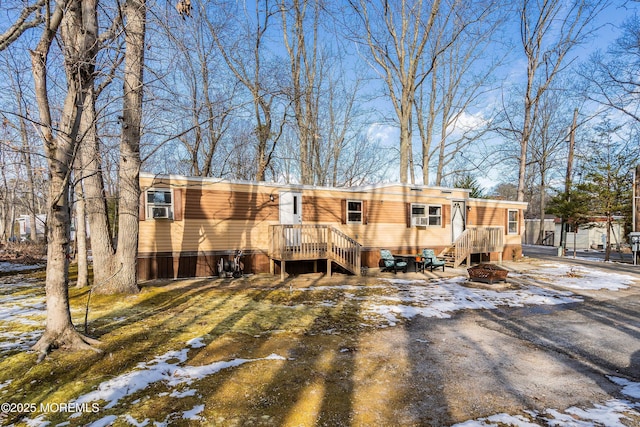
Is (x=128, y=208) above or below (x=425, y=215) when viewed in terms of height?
below

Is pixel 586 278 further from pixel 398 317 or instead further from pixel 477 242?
pixel 398 317

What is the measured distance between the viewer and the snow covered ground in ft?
10.0

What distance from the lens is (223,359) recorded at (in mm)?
4176

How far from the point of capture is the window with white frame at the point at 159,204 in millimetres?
9812

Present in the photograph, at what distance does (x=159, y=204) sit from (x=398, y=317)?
7.46 meters

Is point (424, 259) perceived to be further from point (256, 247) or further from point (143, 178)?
point (143, 178)

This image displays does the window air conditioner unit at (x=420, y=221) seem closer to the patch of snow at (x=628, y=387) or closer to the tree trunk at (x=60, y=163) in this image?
the patch of snow at (x=628, y=387)

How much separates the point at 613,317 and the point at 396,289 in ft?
14.7

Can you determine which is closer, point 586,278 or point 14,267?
point 586,278

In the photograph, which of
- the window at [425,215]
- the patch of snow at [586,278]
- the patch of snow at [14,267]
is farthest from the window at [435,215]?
the patch of snow at [14,267]

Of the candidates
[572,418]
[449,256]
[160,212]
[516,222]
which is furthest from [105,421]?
[516,222]

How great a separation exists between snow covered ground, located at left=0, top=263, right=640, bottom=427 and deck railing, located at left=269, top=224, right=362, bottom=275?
148cm

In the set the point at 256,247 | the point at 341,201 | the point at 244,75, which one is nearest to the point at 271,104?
the point at 244,75

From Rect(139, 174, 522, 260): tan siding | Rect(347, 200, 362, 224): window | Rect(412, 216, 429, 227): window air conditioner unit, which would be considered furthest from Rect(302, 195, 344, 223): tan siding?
Rect(412, 216, 429, 227): window air conditioner unit
